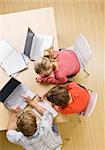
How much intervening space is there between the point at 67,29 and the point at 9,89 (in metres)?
1.28

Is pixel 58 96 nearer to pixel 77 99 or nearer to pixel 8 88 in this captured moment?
pixel 77 99

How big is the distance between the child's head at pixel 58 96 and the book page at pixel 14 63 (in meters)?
0.29

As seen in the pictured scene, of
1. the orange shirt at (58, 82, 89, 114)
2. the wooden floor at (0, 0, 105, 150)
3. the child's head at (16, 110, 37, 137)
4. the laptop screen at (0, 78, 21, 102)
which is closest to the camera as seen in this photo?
the child's head at (16, 110, 37, 137)

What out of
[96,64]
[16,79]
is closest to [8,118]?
[16,79]

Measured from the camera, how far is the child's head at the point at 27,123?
2.22 meters

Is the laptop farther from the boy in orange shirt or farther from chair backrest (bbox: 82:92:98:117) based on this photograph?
chair backrest (bbox: 82:92:98:117)

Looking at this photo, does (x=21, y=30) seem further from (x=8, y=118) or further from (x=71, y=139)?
(x=71, y=139)

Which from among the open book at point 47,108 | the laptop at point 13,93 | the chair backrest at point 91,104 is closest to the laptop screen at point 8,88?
the laptop at point 13,93

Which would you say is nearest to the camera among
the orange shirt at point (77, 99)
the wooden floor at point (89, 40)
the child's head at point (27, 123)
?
the child's head at point (27, 123)

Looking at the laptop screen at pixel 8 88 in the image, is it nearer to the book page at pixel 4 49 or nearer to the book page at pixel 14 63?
the book page at pixel 14 63

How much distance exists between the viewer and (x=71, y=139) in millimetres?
3020

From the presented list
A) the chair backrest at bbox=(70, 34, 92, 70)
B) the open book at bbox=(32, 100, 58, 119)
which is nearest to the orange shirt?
the open book at bbox=(32, 100, 58, 119)

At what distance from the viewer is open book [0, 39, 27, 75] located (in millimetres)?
2412

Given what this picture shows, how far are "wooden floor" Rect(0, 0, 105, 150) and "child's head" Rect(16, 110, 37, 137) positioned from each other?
30.6 inches
